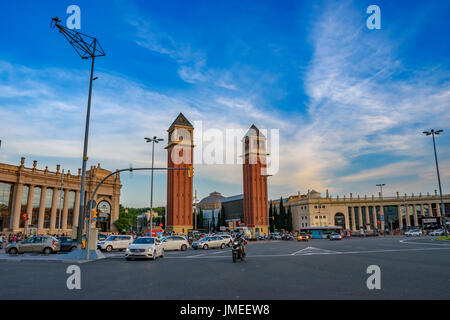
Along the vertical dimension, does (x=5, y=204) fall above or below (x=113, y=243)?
above

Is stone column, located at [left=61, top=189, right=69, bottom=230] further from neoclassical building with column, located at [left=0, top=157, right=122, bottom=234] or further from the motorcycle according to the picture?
the motorcycle

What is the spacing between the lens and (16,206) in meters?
61.5

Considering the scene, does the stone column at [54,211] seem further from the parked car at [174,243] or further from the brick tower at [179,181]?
the parked car at [174,243]

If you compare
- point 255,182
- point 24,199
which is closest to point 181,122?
point 255,182

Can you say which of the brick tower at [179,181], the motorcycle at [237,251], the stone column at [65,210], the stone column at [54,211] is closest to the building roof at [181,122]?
the brick tower at [179,181]

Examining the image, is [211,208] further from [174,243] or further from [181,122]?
[174,243]

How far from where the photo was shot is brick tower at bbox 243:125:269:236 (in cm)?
9668

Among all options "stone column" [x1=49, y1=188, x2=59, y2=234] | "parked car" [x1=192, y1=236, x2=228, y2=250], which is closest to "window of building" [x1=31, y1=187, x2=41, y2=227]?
"stone column" [x1=49, y1=188, x2=59, y2=234]

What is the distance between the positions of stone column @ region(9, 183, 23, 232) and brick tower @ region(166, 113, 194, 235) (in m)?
33.5

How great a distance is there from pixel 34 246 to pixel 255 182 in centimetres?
7736

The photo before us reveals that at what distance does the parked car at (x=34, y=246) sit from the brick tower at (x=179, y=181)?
5804 centimetres

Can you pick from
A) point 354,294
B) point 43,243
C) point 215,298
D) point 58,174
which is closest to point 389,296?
point 354,294

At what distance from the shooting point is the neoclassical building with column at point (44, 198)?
61375mm
